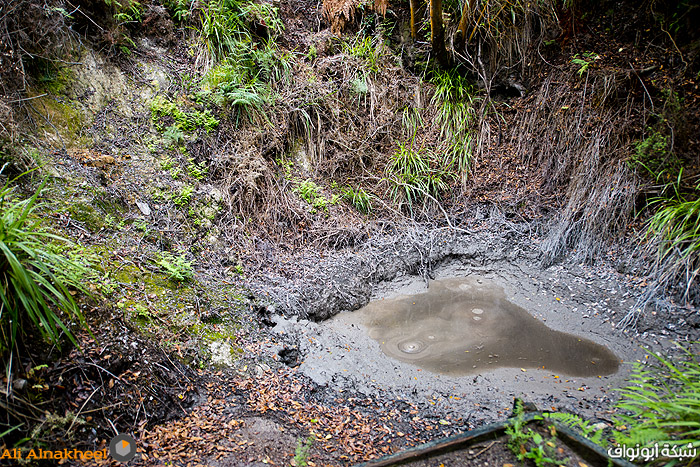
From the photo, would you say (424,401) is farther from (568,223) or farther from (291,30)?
(291,30)

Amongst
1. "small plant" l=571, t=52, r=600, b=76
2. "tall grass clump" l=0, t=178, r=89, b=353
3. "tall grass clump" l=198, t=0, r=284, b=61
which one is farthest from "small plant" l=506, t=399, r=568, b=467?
"tall grass clump" l=198, t=0, r=284, b=61

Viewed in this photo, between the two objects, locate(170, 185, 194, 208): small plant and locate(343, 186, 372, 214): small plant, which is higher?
locate(170, 185, 194, 208): small plant

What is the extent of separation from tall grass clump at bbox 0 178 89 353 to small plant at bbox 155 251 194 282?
980 mm

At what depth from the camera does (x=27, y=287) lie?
1853 millimetres

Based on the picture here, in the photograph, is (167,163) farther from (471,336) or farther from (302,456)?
(471,336)

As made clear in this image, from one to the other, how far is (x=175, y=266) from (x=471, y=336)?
2.76 meters

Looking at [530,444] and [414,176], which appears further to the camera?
[414,176]

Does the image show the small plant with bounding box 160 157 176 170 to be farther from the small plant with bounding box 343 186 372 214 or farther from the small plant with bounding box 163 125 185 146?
the small plant with bounding box 343 186 372 214

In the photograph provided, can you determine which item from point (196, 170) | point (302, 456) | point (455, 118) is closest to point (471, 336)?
point (302, 456)

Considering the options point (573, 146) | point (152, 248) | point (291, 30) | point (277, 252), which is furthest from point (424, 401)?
point (291, 30)

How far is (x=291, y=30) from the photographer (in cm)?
530

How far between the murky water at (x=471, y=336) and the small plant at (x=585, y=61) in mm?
2864

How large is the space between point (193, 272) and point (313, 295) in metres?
1.15

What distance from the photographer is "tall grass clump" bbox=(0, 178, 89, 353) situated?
1823 millimetres
